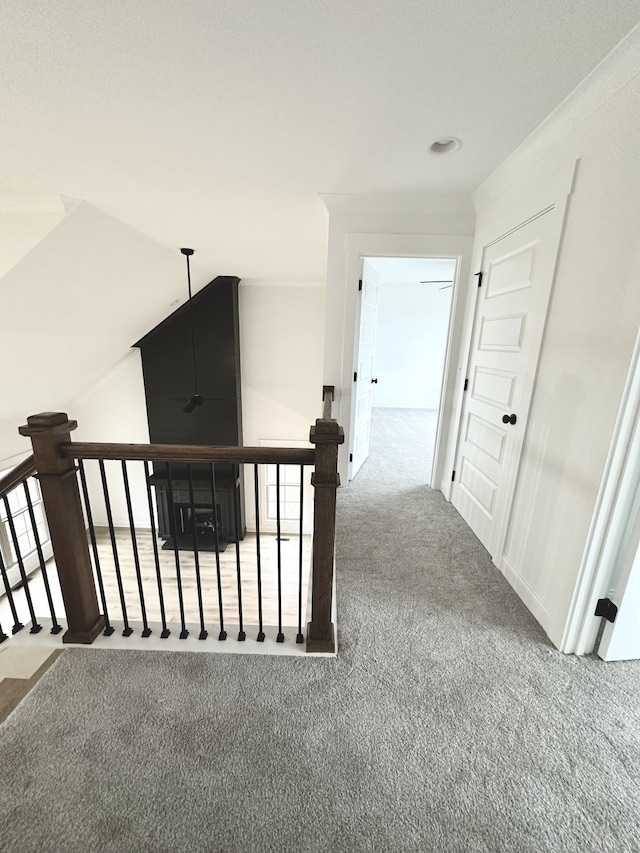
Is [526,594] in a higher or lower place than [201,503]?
higher

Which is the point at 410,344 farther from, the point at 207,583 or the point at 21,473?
the point at 21,473

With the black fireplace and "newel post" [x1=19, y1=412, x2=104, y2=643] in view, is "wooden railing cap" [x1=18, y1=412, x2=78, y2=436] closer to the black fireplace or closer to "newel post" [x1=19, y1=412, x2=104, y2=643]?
"newel post" [x1=19, y1=412, x2=104, y2=643]

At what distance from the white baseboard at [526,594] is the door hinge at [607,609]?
219 mm

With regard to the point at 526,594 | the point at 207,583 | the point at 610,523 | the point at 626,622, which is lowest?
the point at 207,583

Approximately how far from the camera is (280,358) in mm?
5754

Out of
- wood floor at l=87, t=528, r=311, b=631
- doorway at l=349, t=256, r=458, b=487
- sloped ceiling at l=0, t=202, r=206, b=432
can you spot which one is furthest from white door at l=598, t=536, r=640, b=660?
doorway at l=349, t=256, r=458, b=487

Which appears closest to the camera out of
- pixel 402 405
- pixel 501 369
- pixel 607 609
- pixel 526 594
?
pixel 607 609

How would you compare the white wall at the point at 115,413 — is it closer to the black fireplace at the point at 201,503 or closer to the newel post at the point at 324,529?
the black fireplace at the point at 201,503

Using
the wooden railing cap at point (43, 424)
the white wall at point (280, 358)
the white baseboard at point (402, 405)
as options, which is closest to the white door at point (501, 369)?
the wooden railing cap at point (43, 424)

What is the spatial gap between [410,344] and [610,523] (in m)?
5.86

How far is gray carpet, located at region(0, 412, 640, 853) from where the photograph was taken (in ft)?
3.24

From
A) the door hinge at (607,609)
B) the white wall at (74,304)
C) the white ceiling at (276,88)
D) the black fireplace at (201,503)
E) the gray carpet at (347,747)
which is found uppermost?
the white ceiling at (276,88)

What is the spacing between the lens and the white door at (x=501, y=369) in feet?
5.67

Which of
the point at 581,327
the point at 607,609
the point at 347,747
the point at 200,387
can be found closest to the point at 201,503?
the point at 200,387
